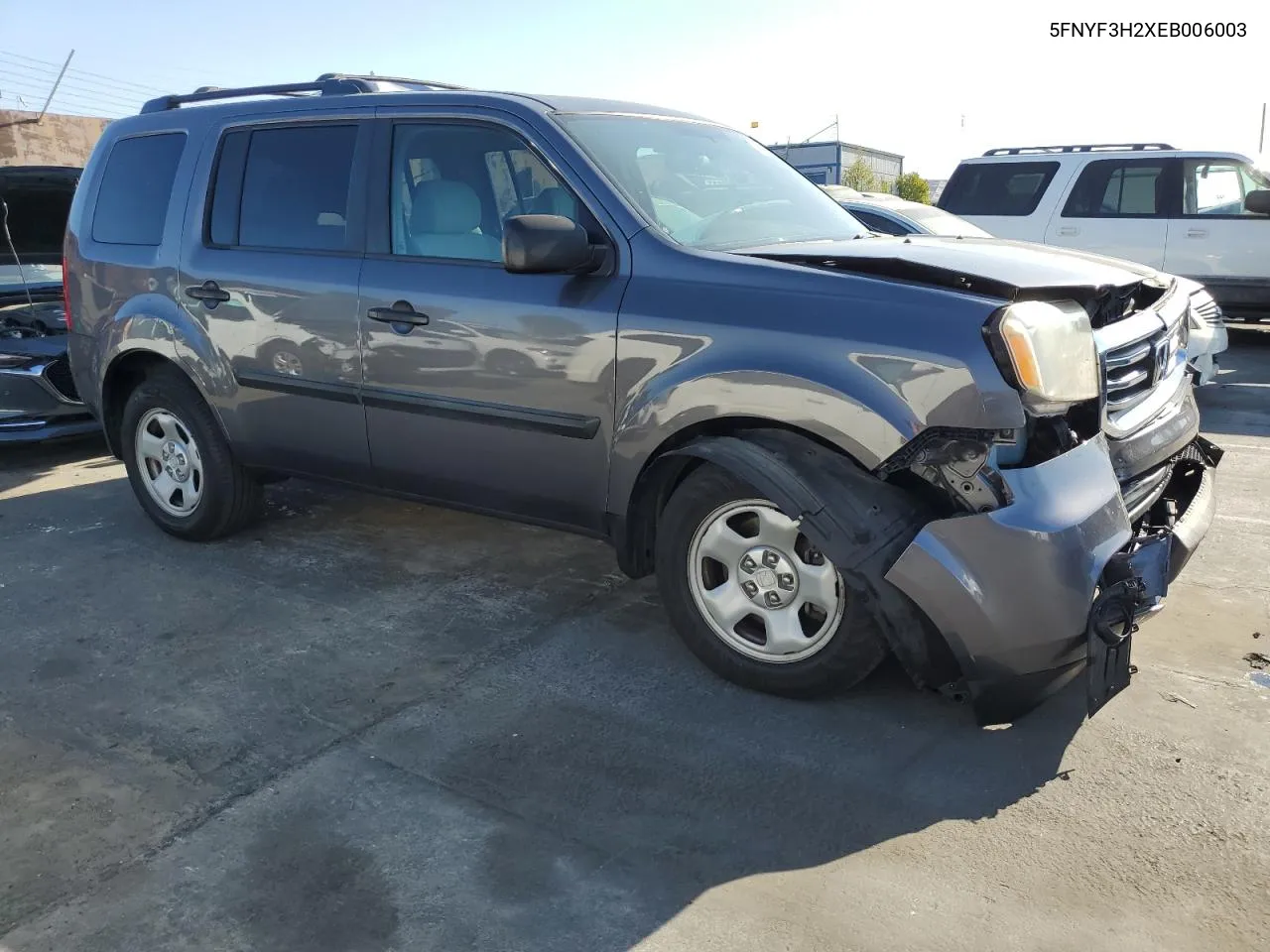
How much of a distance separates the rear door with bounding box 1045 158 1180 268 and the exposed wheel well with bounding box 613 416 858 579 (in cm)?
837

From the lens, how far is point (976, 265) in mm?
3229

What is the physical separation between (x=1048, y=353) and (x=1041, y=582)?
63 centimetres

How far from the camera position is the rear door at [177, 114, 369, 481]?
4289 millimetres

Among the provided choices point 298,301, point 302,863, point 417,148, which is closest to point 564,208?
point 417,148

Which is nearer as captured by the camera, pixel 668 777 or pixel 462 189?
pixel 668 777

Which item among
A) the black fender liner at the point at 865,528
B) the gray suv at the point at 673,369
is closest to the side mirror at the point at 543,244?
the gray suv at the point at 673,369

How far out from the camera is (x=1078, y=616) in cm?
291

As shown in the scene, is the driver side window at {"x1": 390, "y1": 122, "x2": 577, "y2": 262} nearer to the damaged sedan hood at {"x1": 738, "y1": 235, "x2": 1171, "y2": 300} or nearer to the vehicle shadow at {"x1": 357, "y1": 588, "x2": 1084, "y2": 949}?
the damaged sedan hood at {"x1": 738, "y1": 235, "x2": 1171, "y2": 300}

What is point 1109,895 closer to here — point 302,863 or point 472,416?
point 302,863

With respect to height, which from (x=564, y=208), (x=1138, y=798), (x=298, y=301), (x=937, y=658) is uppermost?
(x=564, y=208)

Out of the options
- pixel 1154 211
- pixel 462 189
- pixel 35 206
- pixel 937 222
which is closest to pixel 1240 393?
pixel 1154 211

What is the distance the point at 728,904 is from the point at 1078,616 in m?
1.23

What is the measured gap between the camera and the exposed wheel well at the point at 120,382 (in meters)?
5.09

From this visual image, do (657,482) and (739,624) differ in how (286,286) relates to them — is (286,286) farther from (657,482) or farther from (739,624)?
(739,624)
